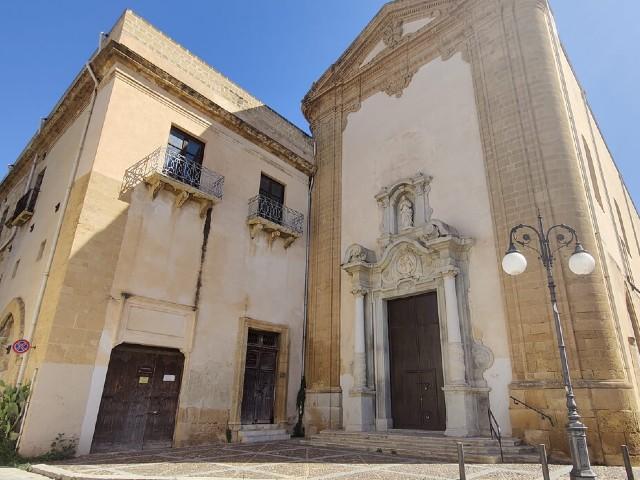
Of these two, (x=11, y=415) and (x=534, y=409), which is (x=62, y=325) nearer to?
(x=11, y=415)

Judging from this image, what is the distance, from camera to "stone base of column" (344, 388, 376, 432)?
1077 centimetres

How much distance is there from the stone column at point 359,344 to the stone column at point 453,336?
236cm

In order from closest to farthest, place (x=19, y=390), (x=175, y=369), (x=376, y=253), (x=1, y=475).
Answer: (x=1, y=475) < (x=19, y=390) < (x=175, y=369) < (x=376, y=253)

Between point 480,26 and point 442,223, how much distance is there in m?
6.00

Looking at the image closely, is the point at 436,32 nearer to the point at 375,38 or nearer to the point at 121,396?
the point at 375,38

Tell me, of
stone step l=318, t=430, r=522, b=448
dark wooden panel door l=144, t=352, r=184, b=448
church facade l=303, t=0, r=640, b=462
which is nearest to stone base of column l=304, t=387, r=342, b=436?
church facade l=303, t=0, r=640, b=462

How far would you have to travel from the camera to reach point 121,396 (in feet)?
30.2

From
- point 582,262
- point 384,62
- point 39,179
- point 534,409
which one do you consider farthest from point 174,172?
point 534,409

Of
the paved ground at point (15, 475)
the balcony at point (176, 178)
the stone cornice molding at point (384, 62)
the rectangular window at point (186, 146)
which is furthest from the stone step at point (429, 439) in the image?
the stone cornice molding at point (384, 62)

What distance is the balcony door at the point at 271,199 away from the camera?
43.6ft

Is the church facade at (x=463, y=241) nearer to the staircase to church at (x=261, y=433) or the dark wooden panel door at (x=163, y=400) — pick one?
the staircase to church at (x=261, y=433)

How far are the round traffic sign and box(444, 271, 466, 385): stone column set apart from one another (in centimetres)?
849

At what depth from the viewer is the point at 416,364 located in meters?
11.0

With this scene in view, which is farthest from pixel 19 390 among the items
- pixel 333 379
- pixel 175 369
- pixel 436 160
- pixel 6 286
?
pixel 436 160
